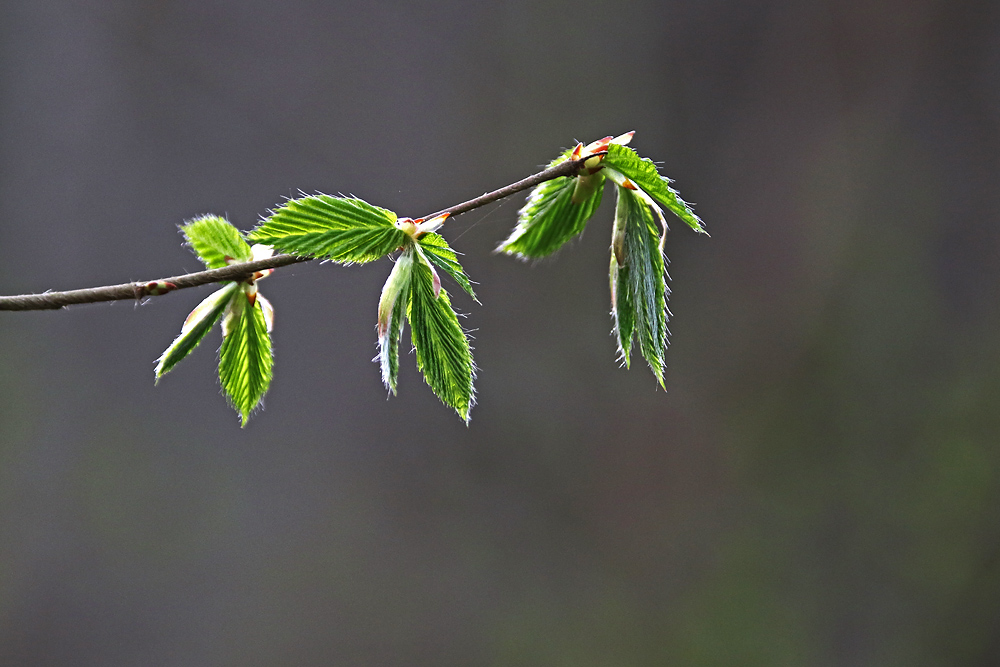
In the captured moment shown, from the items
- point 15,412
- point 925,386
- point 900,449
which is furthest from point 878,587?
point 15,412

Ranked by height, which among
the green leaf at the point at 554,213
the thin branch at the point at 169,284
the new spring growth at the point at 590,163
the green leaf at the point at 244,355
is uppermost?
the new spring growth at the point at 590,163

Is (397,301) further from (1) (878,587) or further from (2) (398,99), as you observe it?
(1) (878,587)

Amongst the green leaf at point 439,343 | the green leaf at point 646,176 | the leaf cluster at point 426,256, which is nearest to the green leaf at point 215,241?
the leaf cluster at point 426,256

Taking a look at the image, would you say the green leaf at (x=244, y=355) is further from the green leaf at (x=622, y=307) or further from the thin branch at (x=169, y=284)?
the green leaf at (x=622, y=307)

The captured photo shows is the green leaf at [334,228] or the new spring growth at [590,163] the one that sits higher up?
the new spring growth at [590,163]

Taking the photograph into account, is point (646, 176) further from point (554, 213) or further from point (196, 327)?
point (196, 327)
